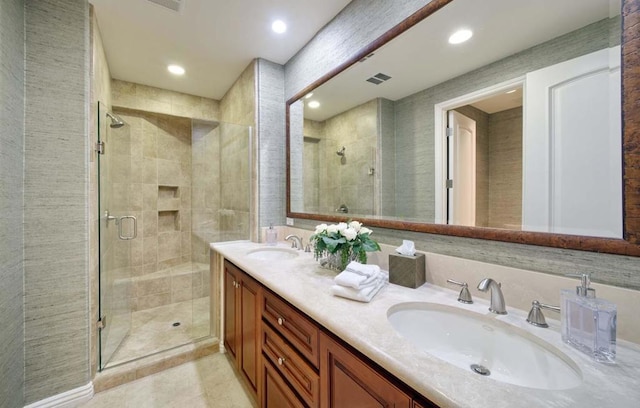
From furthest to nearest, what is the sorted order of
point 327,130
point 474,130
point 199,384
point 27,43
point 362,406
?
point 327,130 → point 199,384 → point 27,43 → point 474,130 → point 362,406

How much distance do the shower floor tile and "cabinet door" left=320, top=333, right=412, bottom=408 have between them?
1.85m

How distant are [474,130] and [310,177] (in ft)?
4.21

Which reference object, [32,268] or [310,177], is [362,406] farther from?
[32,268]

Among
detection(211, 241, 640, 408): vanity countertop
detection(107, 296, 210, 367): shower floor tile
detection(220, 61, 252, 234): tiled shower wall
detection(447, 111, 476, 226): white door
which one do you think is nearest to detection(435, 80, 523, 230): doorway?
detection(447, 111, 476, 226): white door

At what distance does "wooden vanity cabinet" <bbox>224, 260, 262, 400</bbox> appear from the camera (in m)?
1.45

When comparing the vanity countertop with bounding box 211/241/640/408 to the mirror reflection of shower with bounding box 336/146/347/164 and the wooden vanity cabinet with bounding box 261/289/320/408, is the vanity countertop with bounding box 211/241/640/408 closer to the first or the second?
the wooden vanity cabinet with bounding box 261/289/320/408

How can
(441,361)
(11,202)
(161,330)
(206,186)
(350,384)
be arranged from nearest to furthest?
(441,361) < (350,384) < (11,202) < (161,330) < (206,186)

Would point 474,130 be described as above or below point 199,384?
above

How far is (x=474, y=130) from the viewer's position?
3.53 ft

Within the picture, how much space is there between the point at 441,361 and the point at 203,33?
97.4 inches

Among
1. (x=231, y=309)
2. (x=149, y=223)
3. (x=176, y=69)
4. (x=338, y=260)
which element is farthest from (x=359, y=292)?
(x=149, y=223)

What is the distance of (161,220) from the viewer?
3.28 m

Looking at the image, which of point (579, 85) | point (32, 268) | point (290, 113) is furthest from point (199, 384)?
point (579, 85)

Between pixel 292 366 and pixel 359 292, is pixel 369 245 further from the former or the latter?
pixel 292 366
